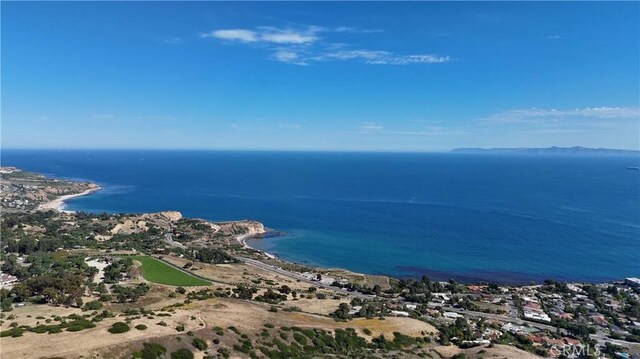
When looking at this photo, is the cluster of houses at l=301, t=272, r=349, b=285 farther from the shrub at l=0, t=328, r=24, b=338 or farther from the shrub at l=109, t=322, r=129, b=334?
the shrub at l=0, t=328, r=24, b=338

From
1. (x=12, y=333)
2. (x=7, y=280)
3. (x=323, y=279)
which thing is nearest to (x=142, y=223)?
(x=7, y=280)

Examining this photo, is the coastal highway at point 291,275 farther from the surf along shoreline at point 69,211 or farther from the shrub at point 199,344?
the shrub at point 199,344

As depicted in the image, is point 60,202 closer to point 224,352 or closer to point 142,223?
point 142,223

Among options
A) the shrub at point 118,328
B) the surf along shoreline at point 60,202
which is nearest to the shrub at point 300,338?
the shrub at point 118,328

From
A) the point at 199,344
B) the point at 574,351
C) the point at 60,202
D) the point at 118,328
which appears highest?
the point at 118,328

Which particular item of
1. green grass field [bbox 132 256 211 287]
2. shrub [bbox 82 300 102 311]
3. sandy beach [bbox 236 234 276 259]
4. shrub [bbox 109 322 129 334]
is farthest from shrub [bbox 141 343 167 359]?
sandy beach [bbox 236 234 276 259]

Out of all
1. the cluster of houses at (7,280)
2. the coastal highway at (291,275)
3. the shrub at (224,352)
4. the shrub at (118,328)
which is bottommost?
the coastal highway at (291,275)
